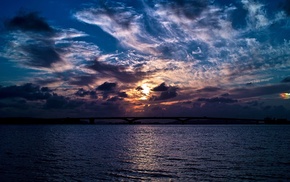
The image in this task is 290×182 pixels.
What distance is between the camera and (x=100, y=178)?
23953mm

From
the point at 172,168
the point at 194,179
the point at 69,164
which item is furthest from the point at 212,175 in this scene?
the point at 69,164

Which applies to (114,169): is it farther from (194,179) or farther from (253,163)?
(253,163)

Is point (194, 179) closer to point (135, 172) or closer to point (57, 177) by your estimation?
point (135, 172)

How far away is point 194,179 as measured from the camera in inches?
923

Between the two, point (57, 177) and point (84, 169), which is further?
point (84, 169)

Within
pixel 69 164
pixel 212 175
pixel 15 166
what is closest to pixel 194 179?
pixel 212 175

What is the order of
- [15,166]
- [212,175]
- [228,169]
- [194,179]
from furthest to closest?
1. [15,166]
2. [228,169]
3. [212,175]
4. [194,179]

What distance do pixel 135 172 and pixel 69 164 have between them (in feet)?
31.7

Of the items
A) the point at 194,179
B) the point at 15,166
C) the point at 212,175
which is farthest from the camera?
the point at 15,166

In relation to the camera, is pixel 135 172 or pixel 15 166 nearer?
pixel 135 172

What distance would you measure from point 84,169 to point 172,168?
9.28m

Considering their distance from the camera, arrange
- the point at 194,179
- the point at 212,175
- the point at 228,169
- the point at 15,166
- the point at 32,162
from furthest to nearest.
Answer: the point at 32,162 → the point at 15,166 → the point at 228,169 → the point at 212,175 → the point at 194,179

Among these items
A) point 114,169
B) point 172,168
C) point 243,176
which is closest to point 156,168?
point 172,168

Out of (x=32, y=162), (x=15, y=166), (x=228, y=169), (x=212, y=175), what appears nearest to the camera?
(x=212, y=175)
